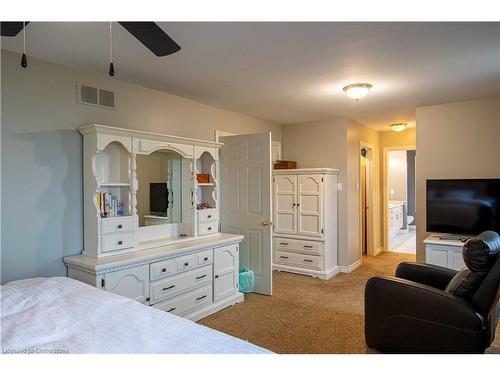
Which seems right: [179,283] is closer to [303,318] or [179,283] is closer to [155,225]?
[155,225]

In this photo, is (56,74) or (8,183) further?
(56,74)

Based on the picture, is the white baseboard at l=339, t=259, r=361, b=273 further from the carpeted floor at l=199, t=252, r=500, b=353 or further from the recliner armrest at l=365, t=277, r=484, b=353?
the recliner armrest at l=365, t=277, r=484, b=353

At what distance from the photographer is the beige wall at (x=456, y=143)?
3.89m

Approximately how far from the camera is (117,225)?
9.10ft

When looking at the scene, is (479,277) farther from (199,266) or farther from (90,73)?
(90,73)

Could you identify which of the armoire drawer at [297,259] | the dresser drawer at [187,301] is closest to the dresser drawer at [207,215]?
the dresser drawer at [187,301]

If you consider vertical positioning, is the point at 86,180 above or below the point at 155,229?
above

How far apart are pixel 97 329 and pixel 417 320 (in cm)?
210

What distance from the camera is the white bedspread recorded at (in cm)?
123

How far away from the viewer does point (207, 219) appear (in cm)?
366

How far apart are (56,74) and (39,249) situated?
1.43m

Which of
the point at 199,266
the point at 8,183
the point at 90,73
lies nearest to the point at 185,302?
the point at 199,266

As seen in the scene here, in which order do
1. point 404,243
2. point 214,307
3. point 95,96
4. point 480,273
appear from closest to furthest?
1. point 480,273
2. point 95,96
3. point 214,307
4. point 404,243

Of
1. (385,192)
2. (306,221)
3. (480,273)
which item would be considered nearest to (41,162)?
(480,273)
